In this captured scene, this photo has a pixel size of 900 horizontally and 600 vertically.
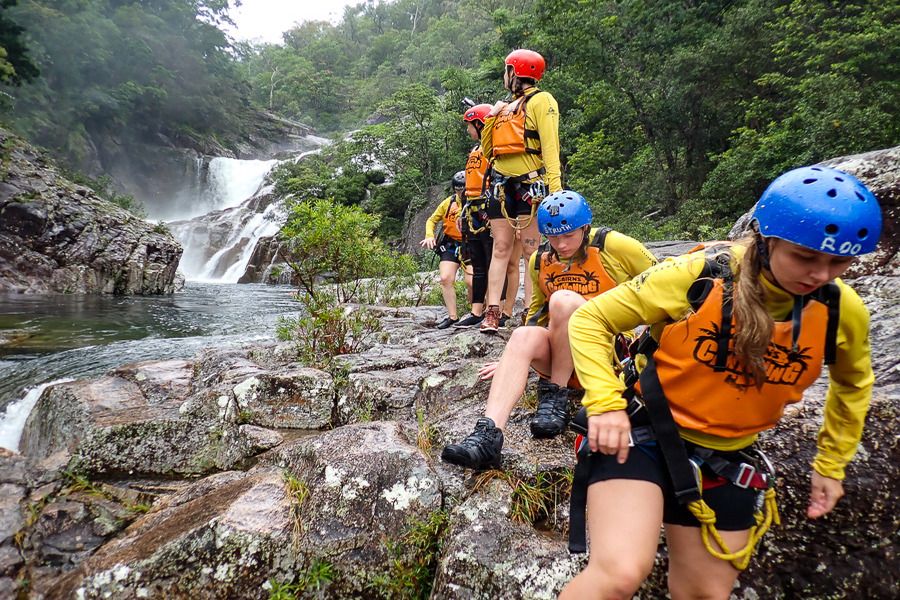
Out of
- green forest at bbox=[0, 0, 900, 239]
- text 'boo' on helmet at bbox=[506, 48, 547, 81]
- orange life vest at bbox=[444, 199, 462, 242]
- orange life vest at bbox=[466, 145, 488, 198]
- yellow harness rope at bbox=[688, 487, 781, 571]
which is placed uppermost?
green forest at bbox=[0, 0, 900, 239]

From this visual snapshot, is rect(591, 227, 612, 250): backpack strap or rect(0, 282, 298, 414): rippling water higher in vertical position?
rect(591, 227, 612, 250): backpack strap

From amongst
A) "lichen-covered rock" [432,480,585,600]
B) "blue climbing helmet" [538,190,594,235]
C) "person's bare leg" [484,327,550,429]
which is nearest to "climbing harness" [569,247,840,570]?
"lichen-covered rock" [432,480,585,600]

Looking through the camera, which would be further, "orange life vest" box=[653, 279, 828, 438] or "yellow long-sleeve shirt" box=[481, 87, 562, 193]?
"yellow long-sleeve shirt" box=[481, 87, 562, 193]

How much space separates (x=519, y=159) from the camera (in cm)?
436

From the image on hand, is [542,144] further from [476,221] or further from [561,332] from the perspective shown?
[561,332]

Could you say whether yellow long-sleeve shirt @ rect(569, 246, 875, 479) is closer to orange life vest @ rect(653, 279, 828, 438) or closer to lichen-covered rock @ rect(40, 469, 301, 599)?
orange life vest @ rect(653, 279, 828, 438)

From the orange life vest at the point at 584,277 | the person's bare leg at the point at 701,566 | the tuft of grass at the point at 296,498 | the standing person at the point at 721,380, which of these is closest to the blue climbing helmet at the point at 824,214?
the standing person at the point at 721,380

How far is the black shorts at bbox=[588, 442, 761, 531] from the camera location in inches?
62.8

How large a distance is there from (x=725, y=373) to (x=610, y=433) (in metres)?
0.45

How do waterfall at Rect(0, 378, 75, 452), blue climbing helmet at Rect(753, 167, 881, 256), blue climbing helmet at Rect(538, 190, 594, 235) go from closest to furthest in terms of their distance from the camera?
blue climbing helmet at Rect(753, 167, 881, 256) < blue climbing helmet at Rect(538, 190, 594, 235) < waterfall at Rect(0, 378, 75, 452)

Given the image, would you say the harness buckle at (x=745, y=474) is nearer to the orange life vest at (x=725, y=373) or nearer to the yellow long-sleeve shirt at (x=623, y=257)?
the orange life vest at (x=725, y=373)

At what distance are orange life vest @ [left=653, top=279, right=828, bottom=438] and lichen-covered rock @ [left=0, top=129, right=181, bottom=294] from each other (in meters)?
17.7

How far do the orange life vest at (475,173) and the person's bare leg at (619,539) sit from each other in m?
3.99

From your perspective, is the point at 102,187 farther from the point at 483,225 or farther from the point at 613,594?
the point at 613,594
